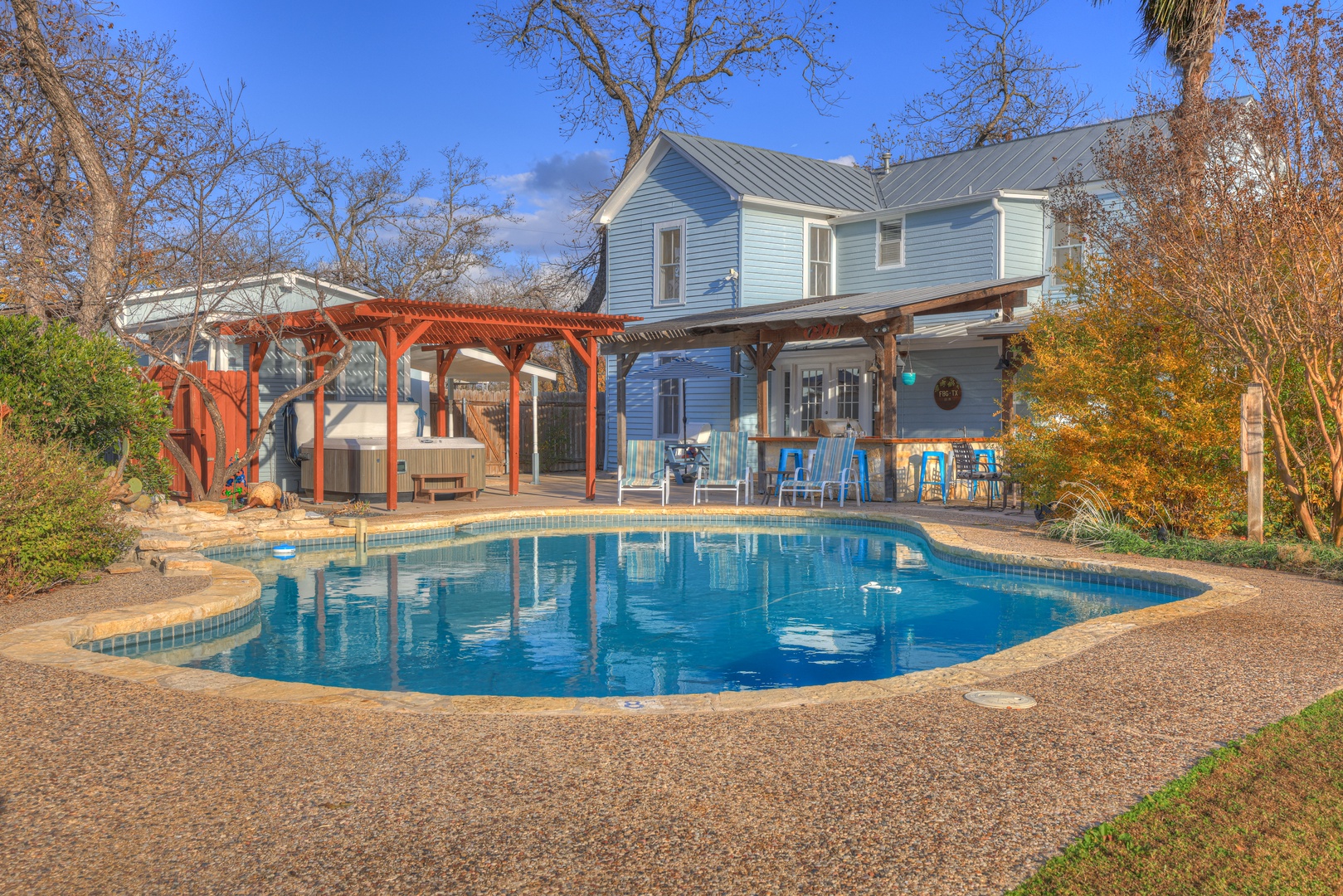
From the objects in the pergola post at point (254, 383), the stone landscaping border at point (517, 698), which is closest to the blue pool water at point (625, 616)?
the stone landscaping border at point (517, 698)

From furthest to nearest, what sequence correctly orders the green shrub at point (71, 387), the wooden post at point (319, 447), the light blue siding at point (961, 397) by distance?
the light blue siding at point (961, 397) < the wooden post at point (319, 447) < the green shrub at point (71, 387)

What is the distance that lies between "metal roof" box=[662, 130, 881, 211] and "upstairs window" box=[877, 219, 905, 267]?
89cm

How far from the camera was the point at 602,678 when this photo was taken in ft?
19.4

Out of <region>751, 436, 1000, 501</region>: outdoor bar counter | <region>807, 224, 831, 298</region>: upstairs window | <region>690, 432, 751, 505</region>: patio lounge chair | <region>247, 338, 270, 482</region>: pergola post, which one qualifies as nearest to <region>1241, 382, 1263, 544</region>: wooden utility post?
<region>751, 436, 1000, 501</region>: outdoor bar counter

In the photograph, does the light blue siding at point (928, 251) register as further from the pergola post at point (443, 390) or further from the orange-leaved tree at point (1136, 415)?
the pergola post at point (443, 390)

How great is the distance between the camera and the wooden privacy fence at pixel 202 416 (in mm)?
14469

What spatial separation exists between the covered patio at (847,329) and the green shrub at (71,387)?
669 centimetres

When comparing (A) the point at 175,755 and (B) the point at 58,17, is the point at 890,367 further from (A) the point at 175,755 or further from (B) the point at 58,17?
(B) the point at 58,17

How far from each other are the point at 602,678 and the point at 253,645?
243cm

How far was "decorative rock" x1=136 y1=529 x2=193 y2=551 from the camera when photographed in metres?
9.12

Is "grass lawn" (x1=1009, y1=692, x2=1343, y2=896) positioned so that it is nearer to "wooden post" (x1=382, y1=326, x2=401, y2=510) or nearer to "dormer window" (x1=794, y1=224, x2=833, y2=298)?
"wooden post" (x1=382, y1=326, x2=401, y2=510)

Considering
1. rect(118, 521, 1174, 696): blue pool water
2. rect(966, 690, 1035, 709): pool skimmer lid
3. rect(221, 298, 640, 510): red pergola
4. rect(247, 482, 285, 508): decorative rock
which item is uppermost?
rect(221, 298, 640, 510): red pergola

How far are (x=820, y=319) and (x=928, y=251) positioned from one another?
523 centimetres

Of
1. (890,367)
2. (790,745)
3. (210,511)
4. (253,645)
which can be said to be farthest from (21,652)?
(890,367)
